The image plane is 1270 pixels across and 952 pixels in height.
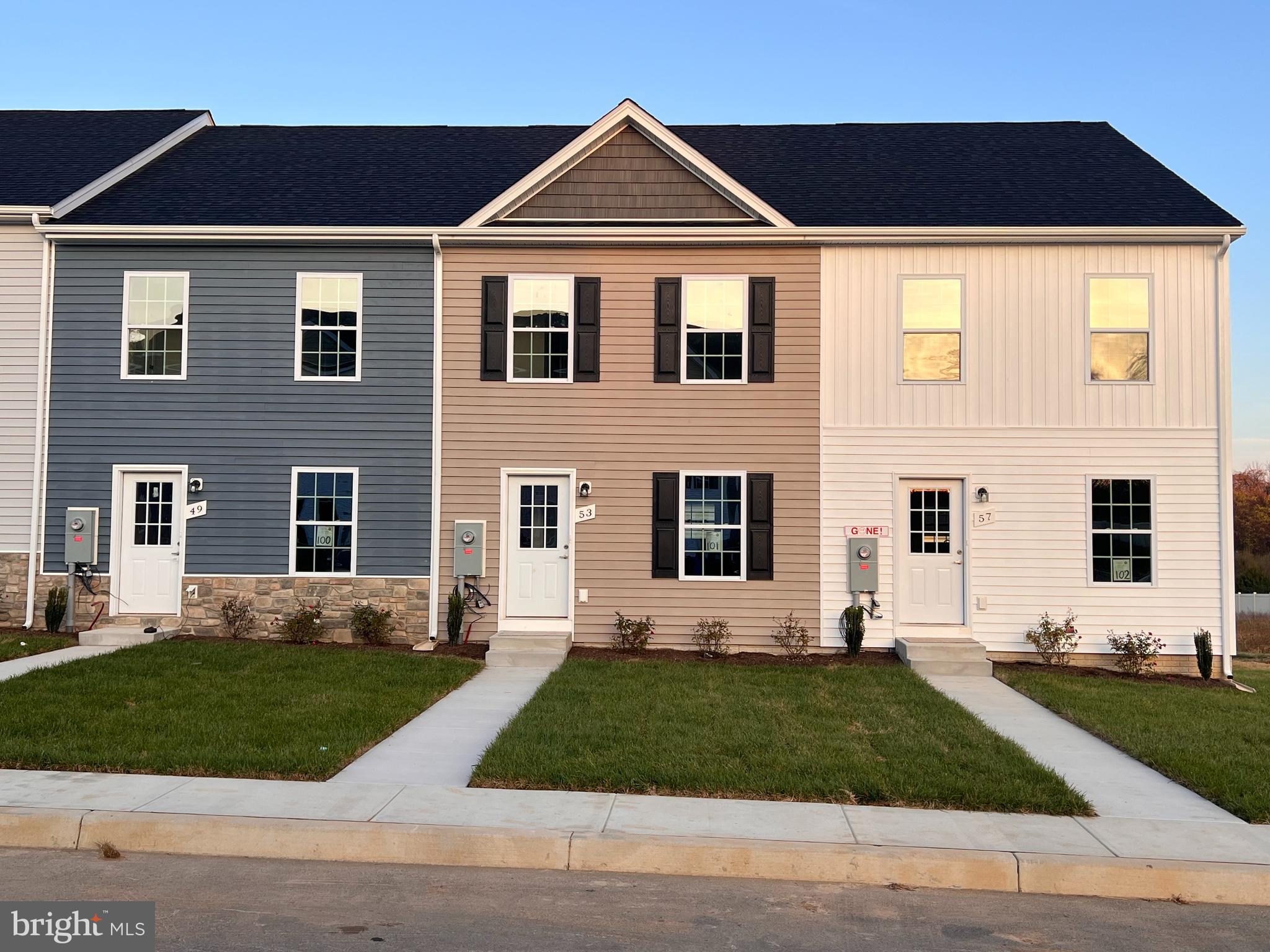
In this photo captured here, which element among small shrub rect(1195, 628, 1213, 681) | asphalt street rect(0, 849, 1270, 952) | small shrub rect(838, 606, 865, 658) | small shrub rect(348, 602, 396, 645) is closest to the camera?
asphalt street rect(0, 849, 1270, 952)

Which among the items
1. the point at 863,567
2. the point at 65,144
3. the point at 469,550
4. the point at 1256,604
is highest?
the point at 65,144

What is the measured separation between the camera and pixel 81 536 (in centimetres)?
1305

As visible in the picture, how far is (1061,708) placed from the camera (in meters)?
9.66

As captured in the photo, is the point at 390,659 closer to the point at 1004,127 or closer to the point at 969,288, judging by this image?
the point at 969,288

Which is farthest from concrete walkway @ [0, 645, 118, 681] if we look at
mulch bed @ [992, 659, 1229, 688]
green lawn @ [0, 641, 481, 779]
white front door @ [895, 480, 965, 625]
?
mulch bed @ [992, 659, 1229, 688]

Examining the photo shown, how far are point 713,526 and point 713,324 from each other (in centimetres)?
262

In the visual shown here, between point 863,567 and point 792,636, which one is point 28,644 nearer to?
point 792,636

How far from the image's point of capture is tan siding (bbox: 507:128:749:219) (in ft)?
43.7

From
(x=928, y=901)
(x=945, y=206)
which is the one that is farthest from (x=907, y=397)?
(x=928, y=901)

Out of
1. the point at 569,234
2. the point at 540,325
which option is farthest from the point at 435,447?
the point at 569,234

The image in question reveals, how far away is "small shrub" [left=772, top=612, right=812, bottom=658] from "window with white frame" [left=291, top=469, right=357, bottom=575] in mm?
5511

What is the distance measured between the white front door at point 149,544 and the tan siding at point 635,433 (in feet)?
11.5

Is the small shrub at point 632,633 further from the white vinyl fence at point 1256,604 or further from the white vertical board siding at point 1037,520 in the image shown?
the white vinyl fence at point 1256,604

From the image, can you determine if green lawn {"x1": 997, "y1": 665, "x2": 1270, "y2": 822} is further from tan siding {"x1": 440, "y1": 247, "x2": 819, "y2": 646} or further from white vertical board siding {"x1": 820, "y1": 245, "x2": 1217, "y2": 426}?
white vertical board siding {"x1": 820, "y1": 245, "x2": 1217, "y2": 426}
